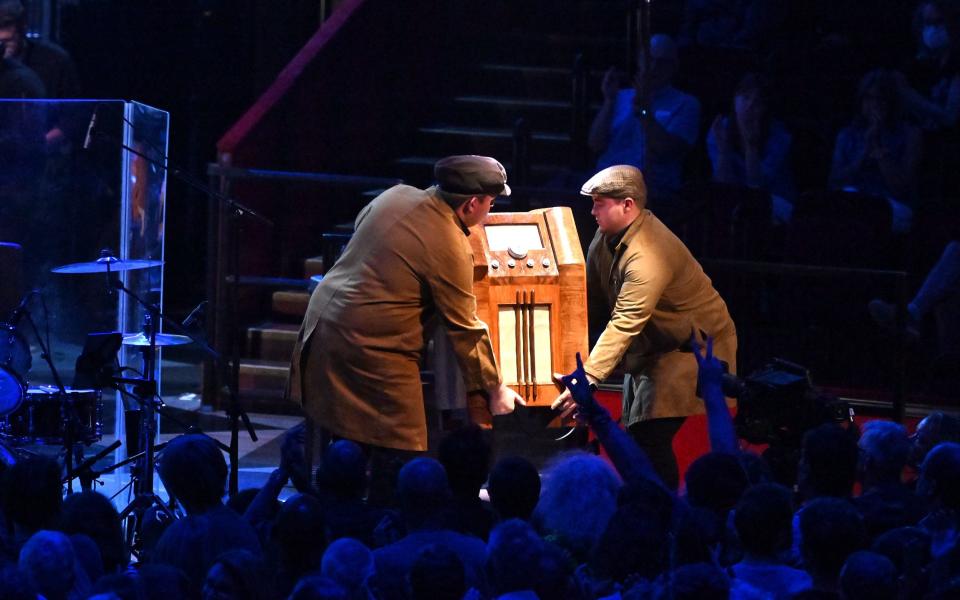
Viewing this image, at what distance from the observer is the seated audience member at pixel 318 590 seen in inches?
130

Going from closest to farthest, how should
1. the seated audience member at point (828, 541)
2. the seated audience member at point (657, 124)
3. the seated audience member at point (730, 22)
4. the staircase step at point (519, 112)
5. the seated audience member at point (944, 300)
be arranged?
the seated audience member at point (828, 541), the seated audience member at point (944, 300), the seated audience member at point (657, 124), the seated audience member at point (730, 22), the staircase step at point (519, 112)

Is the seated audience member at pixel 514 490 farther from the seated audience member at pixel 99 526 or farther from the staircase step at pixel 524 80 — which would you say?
the staircase step at pixel 524 80

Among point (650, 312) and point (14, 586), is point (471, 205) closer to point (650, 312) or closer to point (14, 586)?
point (650, 312)

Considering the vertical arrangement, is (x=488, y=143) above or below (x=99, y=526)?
above

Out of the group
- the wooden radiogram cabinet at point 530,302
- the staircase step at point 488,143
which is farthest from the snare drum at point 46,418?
the staircase step at point 488,143

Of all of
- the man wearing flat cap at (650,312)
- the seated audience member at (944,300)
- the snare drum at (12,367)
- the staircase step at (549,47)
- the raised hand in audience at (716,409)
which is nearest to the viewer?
the raised hand in audience at (716,409)

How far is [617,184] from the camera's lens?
6.04m

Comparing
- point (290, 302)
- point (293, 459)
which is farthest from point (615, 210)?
point (290, 302)

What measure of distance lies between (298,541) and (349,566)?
0.22 m

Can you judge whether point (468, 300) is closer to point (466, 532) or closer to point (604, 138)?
point (466, 532)

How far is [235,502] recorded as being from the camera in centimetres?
486

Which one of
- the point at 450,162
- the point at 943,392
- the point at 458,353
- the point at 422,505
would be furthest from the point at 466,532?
the point at 943,392

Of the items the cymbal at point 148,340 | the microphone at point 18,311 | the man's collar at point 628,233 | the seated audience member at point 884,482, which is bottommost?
the seated audience member at point 884,482

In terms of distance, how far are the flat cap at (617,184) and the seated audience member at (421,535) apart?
6.34 feet
